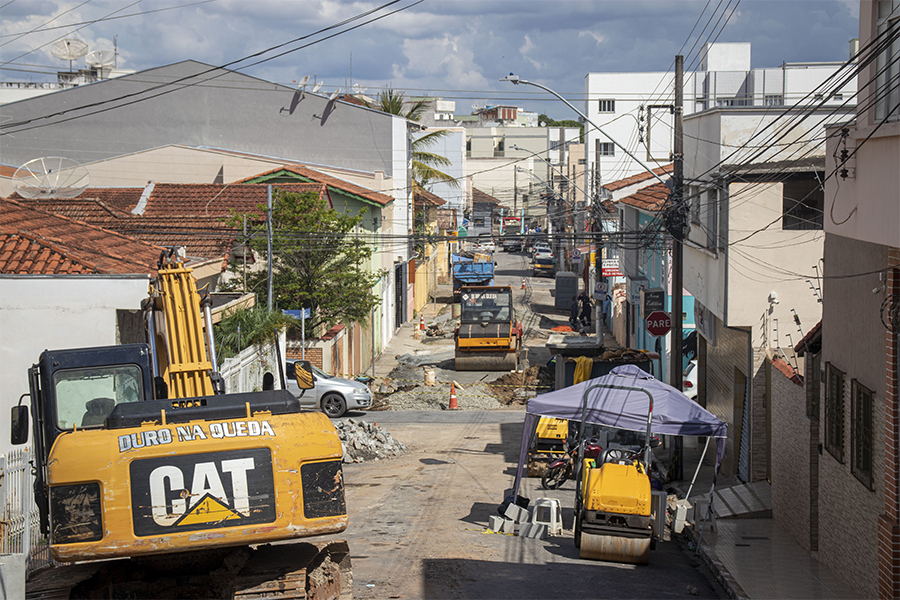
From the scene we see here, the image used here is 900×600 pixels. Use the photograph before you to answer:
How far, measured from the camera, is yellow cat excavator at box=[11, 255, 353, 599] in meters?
6.94

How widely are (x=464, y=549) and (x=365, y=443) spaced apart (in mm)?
8153

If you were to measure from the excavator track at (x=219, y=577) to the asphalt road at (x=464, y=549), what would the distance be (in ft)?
5.51

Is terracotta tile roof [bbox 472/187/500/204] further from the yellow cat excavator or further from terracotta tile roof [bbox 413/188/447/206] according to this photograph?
the yellow cat excavator

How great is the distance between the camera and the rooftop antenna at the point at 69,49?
33000 mm

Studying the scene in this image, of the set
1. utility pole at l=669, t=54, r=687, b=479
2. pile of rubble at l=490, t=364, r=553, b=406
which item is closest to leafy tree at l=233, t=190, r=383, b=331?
pile of rubble at l=490, t=364, r=553, b=406

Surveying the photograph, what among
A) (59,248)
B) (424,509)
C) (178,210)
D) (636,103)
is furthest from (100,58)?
(636,103)

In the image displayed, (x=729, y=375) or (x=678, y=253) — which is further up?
(x=678, y=253)

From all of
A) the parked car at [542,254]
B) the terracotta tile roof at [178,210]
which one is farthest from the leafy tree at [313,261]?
the parked car at [542,254]

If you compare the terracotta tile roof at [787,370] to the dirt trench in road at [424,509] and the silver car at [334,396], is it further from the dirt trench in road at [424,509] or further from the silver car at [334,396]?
the silver car at [334,396]

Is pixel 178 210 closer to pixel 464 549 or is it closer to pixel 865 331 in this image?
pixel 464 549

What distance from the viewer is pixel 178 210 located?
99.7 feet

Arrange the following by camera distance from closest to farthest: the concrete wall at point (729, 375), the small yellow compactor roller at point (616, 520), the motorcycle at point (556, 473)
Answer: the small yellow compactor roller at point (616, 520), the motorcycle at point (556, 473), the concrete wall at point (729, 375)

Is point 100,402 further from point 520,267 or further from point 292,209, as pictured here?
point 520,267

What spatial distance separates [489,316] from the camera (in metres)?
34.0
